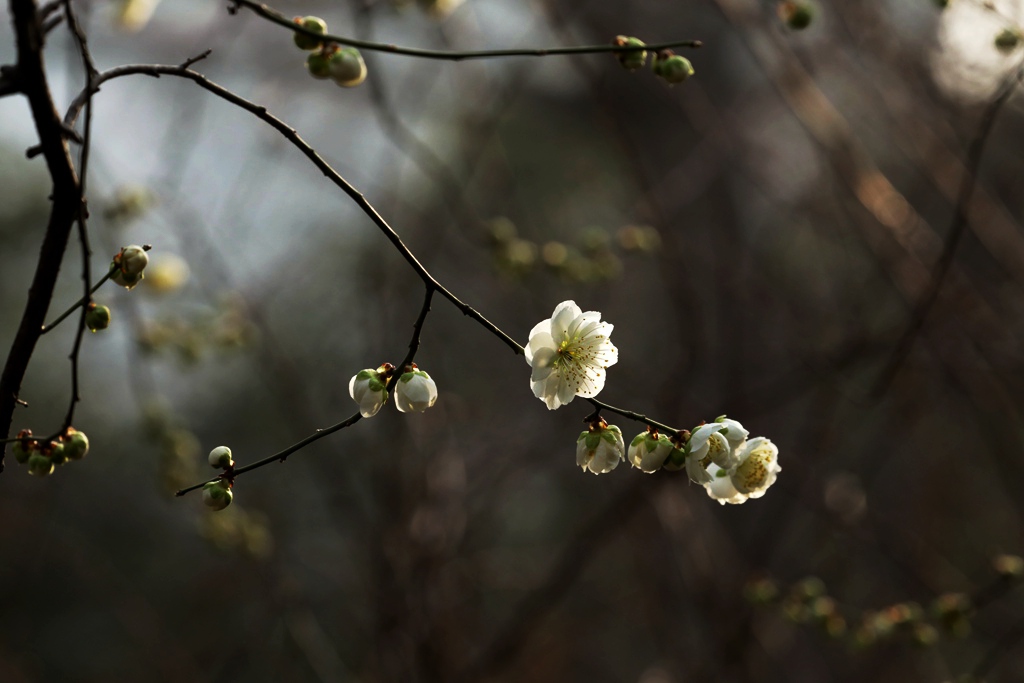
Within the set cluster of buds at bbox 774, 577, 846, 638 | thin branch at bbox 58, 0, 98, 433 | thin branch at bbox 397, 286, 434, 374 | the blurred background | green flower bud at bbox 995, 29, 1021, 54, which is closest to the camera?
thin branch at bbox 58, 0, 98, 433

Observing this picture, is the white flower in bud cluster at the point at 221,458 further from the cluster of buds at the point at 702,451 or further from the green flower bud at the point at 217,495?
the cluster of buds at the point at 702,451

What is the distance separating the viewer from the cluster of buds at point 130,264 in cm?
76

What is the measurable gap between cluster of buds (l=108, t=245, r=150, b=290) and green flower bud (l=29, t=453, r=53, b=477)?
0.17 metres

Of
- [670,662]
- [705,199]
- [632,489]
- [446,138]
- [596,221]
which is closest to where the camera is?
[632,489]

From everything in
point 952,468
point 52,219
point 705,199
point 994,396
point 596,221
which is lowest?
point 952,468

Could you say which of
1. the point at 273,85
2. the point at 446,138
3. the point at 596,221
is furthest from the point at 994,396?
the point at 596,221

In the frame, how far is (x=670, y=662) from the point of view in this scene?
2395 mm

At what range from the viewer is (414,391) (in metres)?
0.75

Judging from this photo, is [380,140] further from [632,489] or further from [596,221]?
[596,221]

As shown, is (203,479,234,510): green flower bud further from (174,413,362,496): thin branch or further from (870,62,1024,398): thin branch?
(870,62,1024,398): thin branch

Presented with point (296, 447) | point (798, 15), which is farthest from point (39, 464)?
point (798, 15)

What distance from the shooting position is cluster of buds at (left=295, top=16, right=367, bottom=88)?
71cm

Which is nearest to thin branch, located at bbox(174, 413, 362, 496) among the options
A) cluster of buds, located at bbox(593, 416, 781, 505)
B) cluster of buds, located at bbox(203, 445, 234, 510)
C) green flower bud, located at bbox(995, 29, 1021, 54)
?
cluster of buds, located at bbox(203, 445, 234, 510)

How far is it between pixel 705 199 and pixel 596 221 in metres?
1.70
